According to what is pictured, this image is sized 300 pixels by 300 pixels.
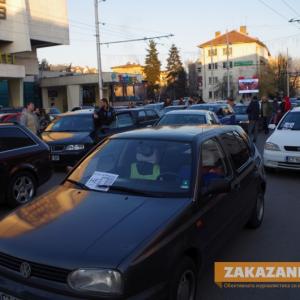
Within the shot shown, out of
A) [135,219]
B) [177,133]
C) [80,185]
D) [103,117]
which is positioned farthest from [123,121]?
[135,219]

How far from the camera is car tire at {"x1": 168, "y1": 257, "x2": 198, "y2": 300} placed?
322 cm

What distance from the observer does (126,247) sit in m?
3.02

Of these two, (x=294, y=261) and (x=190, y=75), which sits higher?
(x=190, y=75)

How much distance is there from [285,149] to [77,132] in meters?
5.50

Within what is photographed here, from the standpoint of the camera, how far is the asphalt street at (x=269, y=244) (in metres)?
4.00

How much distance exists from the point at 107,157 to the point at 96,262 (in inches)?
72.6

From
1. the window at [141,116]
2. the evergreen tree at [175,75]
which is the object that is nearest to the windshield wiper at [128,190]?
the window at [141,116]

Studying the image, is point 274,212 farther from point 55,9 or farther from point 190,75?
point 190,75

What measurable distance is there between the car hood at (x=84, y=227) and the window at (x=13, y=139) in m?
3.81

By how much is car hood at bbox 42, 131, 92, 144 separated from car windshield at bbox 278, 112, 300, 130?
4.94m

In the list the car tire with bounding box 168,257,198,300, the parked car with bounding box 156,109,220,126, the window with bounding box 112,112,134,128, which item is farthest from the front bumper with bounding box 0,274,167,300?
the parked car with bounding box 156,109,220,126

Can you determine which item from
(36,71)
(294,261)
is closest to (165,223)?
(294,261)

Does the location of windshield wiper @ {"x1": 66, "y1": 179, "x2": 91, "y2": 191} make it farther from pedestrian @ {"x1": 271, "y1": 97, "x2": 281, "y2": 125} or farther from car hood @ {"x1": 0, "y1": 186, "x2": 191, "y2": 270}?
pedestrian @ {"x1": 271, "y1": 97, "x2": 281, "y2": 125}

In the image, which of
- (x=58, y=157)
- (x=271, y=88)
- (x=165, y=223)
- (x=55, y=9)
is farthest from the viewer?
(x=271, y=88)
